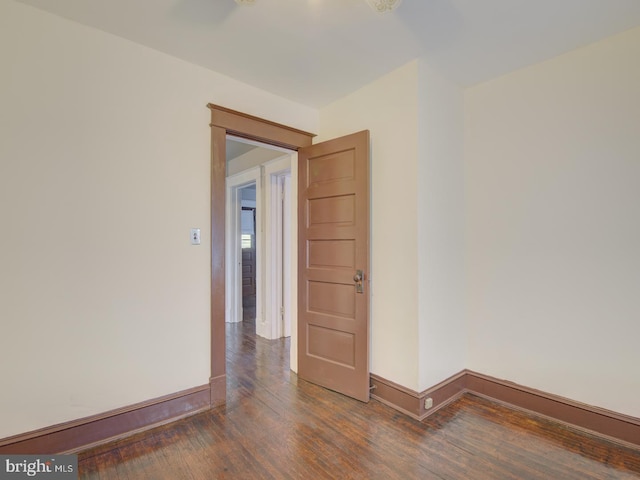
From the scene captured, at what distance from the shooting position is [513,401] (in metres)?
2.33

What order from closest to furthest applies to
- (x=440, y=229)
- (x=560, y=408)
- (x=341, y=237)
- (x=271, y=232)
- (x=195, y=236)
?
(x=560, y=408) < (x=195, y=236) < (x=440, y=229) < (x=341, y=237) < (x=271, y=232)

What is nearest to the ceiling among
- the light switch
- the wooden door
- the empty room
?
the empty room

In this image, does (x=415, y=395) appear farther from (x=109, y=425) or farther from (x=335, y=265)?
(x=109, y=425)

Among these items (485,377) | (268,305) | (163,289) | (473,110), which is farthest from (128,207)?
(485,377)

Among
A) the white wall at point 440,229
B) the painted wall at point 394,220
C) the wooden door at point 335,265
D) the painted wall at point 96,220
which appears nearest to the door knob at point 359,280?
the wooden door at point 335,265

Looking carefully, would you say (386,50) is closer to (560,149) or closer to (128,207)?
(560,149)

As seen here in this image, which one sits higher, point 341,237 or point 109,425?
point 341,237

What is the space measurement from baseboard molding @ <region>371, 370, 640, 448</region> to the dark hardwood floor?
0.22 feet

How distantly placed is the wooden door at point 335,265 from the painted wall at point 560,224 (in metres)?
0.98

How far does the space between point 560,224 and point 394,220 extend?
3.69ft

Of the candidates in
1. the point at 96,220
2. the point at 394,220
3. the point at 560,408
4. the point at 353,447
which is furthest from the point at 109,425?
the point at 560,408

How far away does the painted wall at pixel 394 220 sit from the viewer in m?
2.24

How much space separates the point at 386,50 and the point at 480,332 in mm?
2287

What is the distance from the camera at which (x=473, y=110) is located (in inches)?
103
